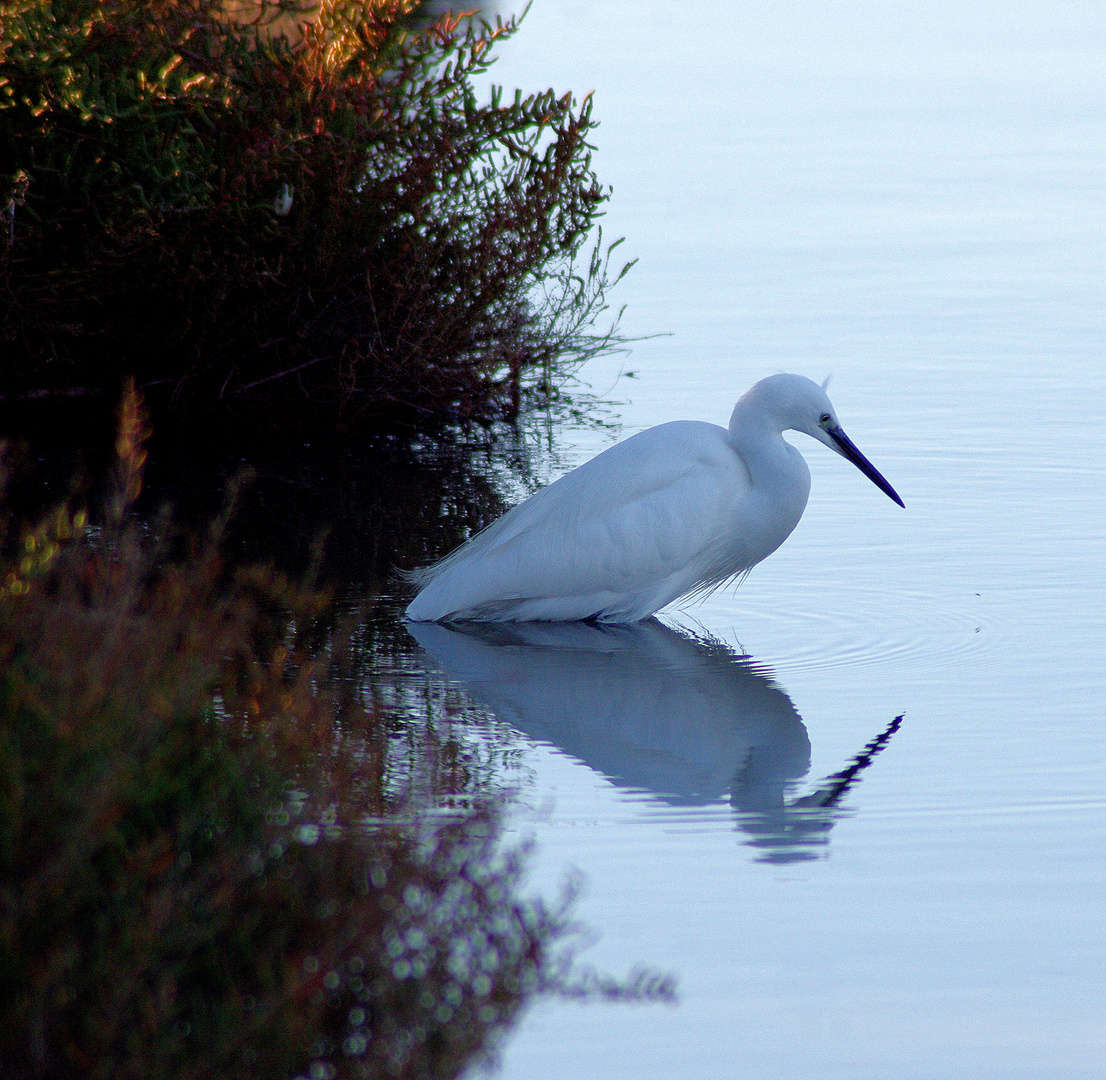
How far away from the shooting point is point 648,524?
15.6 ft

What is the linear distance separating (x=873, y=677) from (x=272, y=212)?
2592 millimetres

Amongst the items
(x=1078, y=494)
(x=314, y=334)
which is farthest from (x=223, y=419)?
(x=1078, y=494)

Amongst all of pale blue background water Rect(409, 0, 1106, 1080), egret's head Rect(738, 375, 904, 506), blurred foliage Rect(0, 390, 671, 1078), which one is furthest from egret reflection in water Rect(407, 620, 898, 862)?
blurred foliage Rect(0, 390, 671, 1078)

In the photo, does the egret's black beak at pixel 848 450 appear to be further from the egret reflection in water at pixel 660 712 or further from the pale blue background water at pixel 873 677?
the egret reflection in water at pixel 660 712

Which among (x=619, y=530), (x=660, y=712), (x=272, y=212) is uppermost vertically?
(x=272, y=212)

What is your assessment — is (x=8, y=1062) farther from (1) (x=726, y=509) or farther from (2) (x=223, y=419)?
(2) (x=223, y=419)

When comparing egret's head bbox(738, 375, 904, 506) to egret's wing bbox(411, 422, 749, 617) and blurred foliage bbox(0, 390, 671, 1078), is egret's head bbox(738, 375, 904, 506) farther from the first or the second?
blurred foliage bbox(0, 390, 671, 1078)

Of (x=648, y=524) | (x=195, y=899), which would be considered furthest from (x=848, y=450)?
(x=195, y=899)

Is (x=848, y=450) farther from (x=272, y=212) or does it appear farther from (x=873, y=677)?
(x=272, y=212)

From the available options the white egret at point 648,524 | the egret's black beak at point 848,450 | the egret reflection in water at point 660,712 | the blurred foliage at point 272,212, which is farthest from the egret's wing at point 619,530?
the blurred foliage at point 272,212

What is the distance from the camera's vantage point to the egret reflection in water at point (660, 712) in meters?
3.59

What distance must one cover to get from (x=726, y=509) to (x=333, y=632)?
1135mm

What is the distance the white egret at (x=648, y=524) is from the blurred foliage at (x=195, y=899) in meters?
2.23

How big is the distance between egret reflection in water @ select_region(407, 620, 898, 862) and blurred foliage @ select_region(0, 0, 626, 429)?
1638 millimetres
